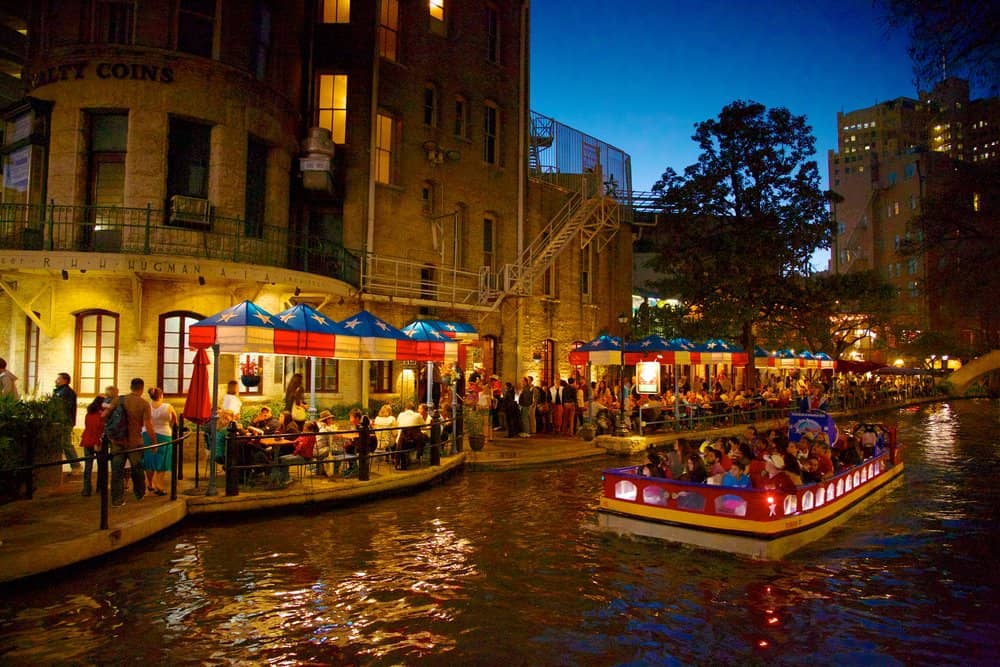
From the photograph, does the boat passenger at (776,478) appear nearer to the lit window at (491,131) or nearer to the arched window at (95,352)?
the arched window at (95,352)

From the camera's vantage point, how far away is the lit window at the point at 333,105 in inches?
960

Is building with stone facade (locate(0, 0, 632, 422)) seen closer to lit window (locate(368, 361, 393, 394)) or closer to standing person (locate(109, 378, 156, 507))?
lit window (locate(368, 361, 393, 394))

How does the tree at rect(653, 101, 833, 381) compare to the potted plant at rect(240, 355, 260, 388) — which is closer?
the potted plant at rect(240, 355, 260, 388)

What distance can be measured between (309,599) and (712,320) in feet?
94.2

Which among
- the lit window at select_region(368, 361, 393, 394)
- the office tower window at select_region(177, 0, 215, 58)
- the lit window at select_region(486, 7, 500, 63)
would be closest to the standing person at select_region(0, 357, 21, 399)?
the office tower window at select_region(177, 0, 215, 58)

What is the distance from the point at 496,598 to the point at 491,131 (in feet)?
77.9

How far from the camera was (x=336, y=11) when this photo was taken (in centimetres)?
2488

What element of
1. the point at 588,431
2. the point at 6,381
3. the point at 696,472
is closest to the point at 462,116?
the point at 588,431

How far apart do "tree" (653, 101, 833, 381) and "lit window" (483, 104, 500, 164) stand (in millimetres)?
10181

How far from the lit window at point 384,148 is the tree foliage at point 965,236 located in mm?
17039

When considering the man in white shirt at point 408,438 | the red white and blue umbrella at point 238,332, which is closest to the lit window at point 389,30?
the man in white shirt at point 408,438

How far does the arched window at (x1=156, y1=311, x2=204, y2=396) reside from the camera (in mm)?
17777

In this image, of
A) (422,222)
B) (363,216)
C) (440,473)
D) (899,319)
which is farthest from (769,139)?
(899,319)

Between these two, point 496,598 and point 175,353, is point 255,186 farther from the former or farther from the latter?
point 496,598
